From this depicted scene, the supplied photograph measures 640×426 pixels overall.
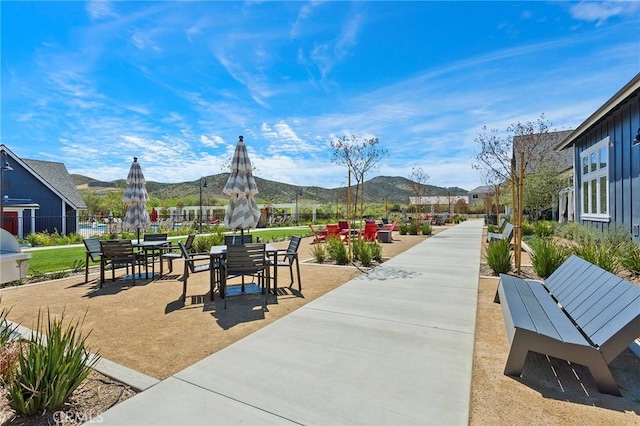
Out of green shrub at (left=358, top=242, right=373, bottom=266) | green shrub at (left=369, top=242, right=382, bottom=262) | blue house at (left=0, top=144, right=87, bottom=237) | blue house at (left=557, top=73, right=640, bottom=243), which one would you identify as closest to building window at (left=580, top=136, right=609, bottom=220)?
blue house at (left=557, top=73, right=640, bottom=243)

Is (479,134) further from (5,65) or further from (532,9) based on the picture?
(5,65)

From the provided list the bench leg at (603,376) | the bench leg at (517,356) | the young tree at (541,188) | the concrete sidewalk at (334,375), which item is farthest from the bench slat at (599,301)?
the young tree at (541,188)

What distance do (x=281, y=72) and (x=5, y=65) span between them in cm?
891

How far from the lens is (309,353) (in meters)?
3.45

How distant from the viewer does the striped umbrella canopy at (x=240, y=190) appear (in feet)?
21.8

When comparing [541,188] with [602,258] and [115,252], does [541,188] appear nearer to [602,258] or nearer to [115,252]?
[602,258]

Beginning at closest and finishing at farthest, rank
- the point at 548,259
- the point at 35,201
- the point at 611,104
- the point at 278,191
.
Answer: the point at 548,259 → the point at 611,104 → the point at 35,201 → the point at 278,191

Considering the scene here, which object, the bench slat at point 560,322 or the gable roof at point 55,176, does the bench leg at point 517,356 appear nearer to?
the bench slat at point 560,322

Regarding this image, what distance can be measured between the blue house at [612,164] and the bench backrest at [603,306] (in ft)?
14.2

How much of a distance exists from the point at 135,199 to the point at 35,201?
1949cm

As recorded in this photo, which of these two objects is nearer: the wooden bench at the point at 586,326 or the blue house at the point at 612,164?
the wooden bench at the point at 586,326

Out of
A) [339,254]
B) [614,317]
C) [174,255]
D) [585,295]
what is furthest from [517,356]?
[174,255]

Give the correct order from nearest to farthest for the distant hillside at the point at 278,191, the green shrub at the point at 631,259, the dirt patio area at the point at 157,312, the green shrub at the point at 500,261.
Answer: the dirt patio area at the point at 157,312 → the green shrub at the point at 631,259 → the green shrub at the point at 500,261 → the distant hillside at the point at 278,191

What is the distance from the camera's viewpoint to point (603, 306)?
2990mm
